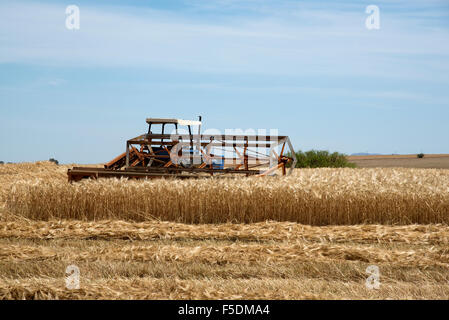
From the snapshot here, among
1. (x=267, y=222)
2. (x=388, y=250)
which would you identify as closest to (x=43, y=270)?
(x=267, y=222)

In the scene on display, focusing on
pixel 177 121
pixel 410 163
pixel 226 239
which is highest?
pixel 177 121

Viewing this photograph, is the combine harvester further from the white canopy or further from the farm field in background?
the farm field in background

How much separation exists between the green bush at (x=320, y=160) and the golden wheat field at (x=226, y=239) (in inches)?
776

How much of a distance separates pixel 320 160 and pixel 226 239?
77.2 feet

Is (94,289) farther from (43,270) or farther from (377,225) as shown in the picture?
(377,225)

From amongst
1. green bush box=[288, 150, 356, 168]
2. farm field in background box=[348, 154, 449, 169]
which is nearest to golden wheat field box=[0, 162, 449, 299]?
green bush box=[288, 150, 356, 168]

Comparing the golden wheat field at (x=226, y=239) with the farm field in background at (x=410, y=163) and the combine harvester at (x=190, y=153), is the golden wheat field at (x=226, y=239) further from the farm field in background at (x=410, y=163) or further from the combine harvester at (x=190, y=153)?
the farm field in background at (x=410, y=163)

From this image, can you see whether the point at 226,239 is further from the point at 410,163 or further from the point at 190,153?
the point at 410,163

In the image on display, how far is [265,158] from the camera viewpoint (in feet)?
45.2

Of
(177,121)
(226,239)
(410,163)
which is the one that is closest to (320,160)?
(410,163)

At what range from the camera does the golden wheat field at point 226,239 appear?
19.5ft

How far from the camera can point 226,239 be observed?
9.45m

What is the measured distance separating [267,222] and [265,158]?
147 inches

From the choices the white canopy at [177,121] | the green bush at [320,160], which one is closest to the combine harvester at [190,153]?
the white canopy at [177,121]
